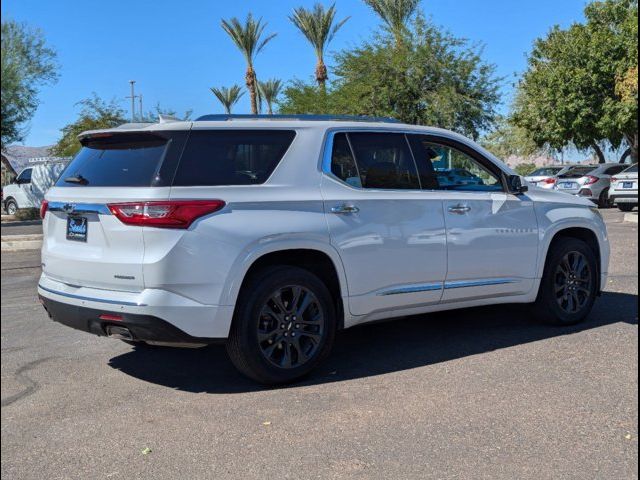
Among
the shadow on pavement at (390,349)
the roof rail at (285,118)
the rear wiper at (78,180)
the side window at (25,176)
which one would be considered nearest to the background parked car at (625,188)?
the shadow on pavement at (390,349)

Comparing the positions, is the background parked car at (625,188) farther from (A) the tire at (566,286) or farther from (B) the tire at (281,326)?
(B) the tire at (281,326)

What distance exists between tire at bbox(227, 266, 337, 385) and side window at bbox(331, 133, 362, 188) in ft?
2.63

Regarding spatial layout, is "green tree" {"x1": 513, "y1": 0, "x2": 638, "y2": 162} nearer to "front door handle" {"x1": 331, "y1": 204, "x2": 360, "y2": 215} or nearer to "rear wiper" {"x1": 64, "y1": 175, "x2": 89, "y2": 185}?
"front door handle" {"x1": 331, "y1": 204, "x2": 360, "y2": 215}

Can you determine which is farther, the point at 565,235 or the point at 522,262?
the point at 565,235

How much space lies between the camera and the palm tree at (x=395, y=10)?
105 ft

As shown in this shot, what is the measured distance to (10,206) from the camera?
91.4 ft

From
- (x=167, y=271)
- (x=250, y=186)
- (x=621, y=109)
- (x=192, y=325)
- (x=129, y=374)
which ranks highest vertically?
(x=621, y=109)

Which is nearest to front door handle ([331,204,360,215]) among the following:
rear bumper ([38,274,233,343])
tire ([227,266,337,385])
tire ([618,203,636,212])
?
tire ([227,266,337,385])

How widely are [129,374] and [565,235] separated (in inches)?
165

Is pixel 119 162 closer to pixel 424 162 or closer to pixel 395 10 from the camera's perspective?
pixel 424 162

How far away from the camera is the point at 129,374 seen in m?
5.14

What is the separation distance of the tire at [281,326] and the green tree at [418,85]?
2545 centimetres

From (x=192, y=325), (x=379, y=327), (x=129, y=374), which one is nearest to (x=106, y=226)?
(x=192, y=325)

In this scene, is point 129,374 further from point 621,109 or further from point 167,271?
point 621,109
